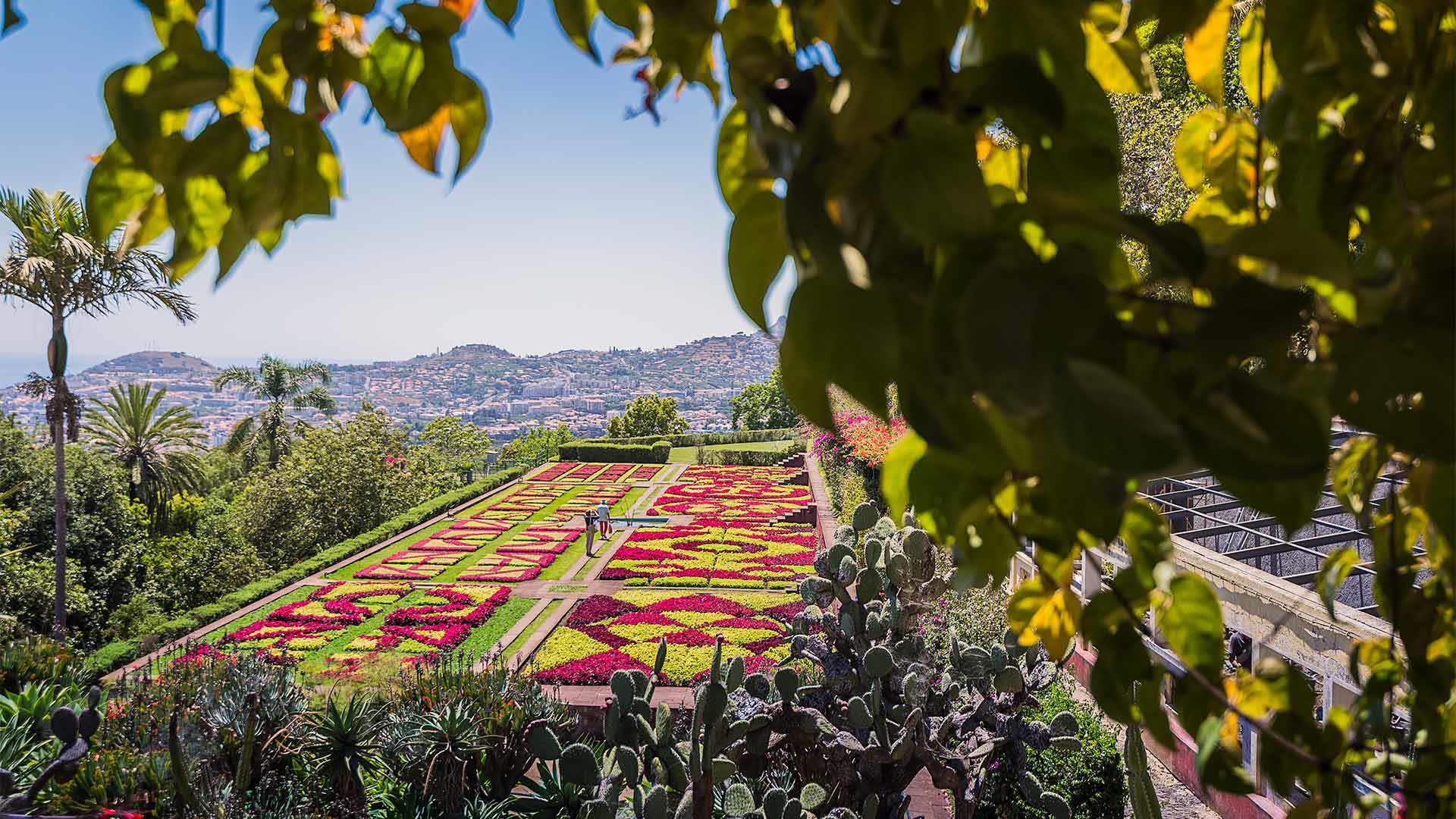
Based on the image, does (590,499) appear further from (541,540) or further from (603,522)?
(541,540)

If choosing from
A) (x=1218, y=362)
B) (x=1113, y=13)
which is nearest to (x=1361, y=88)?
(x=1113, y=13)

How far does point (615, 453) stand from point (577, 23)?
36.3 metres

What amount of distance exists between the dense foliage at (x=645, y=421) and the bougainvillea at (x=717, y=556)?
27.8 metres

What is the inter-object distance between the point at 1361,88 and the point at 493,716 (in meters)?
5.97

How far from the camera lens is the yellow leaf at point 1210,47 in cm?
72

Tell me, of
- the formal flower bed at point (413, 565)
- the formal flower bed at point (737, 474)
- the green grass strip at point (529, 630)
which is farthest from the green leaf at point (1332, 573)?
the formal flower bed at point (737, 474)

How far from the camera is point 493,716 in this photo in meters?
5.59

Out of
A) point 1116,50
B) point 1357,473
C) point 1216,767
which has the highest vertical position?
point 1116,50

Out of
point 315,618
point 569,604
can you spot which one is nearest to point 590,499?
point 569,604

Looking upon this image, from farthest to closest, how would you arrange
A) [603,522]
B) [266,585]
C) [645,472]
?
1. [645,472]
2. [603,522]
3. [266,585]

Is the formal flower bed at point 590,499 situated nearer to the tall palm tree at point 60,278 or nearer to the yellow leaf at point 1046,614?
Result: the tall palm tree at point 60,278

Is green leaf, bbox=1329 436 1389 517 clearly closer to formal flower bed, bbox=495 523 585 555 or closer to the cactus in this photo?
the cactus

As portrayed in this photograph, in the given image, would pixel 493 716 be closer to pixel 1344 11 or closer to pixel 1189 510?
pixel 1189 510

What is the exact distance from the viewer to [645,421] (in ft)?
157
